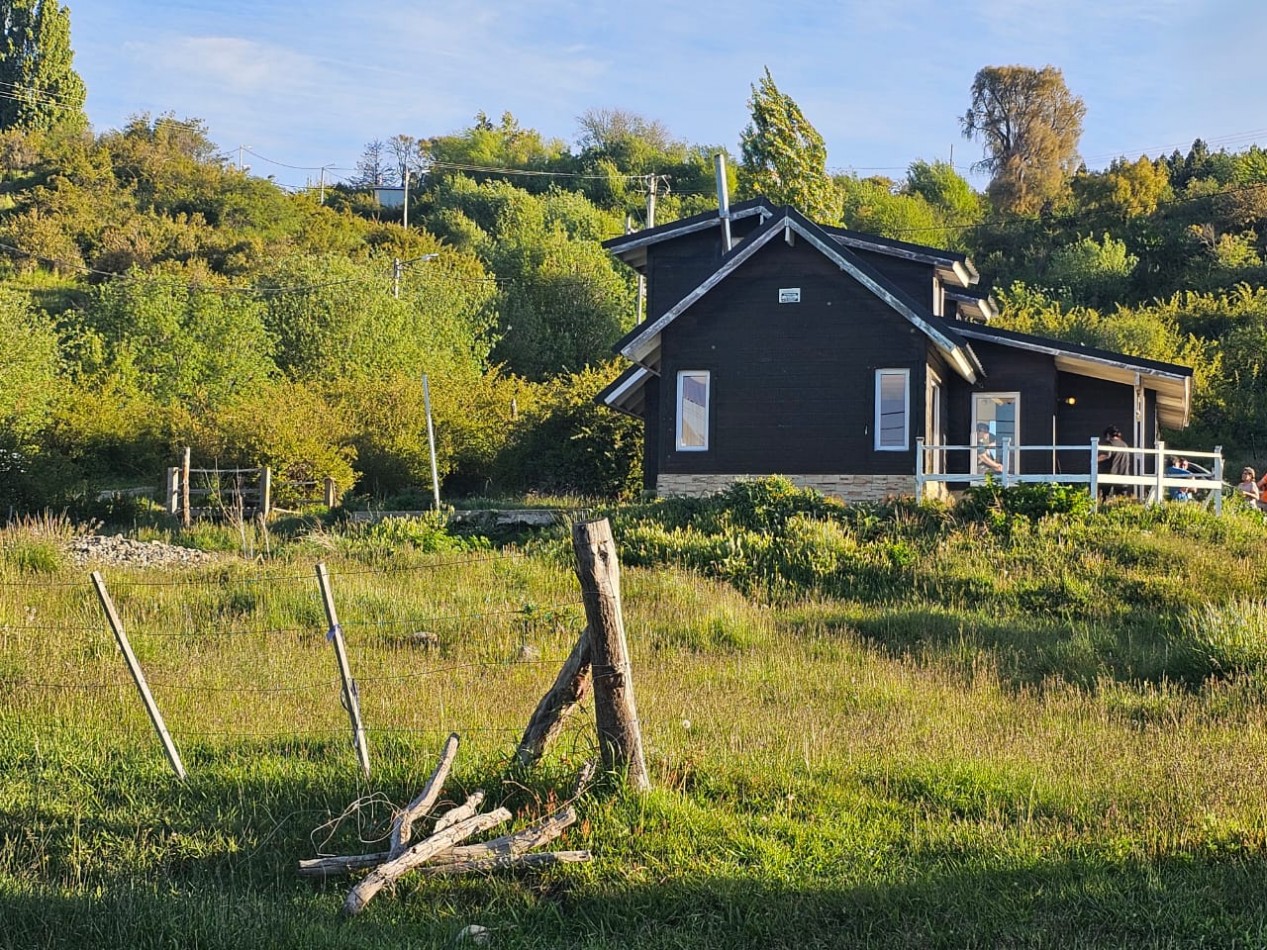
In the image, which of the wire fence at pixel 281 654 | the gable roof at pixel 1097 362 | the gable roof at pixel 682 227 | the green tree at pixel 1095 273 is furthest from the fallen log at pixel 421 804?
the green tree at pixel 1095 273

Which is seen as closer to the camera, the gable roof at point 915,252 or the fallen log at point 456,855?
the fallen log at point 456,855

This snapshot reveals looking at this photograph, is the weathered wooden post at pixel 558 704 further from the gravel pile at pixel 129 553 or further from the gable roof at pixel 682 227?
the gable roof at pixel 682 227

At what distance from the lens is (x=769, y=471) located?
26.0 meters

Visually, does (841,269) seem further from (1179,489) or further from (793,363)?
(1179,489)

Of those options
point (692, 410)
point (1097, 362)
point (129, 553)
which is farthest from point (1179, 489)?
point (129, 553)

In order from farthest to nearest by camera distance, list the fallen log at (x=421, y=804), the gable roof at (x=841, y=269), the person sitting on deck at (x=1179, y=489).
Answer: the gable roof at (x=841, y=269), the person sitting on deck at (x=1179, y=489), the fallen log at (x=421, y=804)

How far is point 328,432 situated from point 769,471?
50.5 feet

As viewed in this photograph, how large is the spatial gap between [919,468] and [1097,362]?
15.6ft

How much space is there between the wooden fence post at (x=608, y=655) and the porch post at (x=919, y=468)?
15871 mm

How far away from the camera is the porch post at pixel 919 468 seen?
23.7m

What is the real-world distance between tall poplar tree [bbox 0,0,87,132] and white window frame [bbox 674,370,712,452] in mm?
82738

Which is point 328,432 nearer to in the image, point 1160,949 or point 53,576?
point 53,576

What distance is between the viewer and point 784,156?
55.2 meters

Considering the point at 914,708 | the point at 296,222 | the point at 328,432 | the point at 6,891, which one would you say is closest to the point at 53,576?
the point at 6,891
